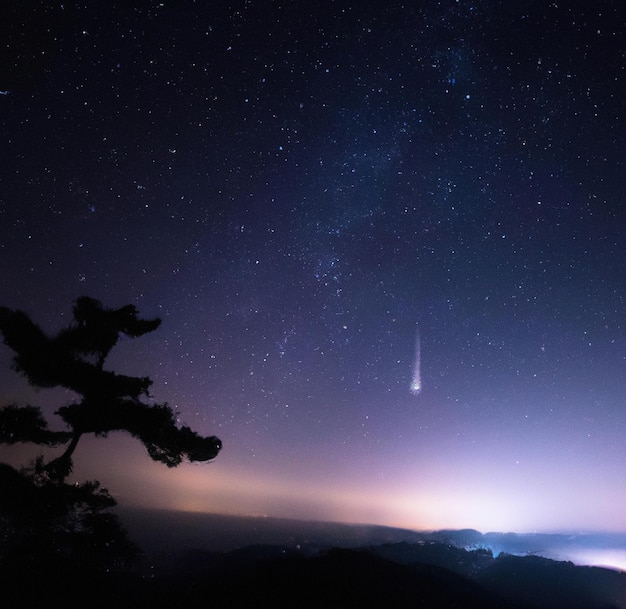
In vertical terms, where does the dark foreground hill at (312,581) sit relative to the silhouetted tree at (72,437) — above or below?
below

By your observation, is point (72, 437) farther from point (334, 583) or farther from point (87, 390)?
point (334, 583)

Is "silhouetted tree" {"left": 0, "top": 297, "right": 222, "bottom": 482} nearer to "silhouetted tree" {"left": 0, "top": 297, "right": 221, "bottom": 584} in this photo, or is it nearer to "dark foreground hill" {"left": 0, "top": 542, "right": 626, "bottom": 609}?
"silhouetted tree" {"left": 0, "top": 297, "right": 221, "bottom": 584}

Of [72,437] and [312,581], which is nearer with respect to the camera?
[72,437]

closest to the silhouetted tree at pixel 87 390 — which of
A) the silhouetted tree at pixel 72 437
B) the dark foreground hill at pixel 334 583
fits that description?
the silhouetted tree at pixel 72 437

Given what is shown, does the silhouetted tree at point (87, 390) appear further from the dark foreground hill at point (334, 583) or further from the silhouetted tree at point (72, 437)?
the dark foreground hill at point (334, 583)

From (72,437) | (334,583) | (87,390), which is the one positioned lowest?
(334,583)

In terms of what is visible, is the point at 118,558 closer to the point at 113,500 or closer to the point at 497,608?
the point at 113,500

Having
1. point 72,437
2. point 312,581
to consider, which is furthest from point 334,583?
point 72,437

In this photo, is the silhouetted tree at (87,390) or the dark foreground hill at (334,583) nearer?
the silhouetted tree at (87,390)
